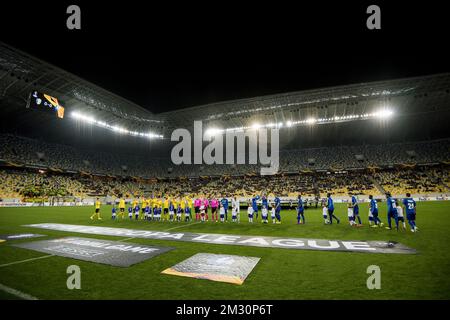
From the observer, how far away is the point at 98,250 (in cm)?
729

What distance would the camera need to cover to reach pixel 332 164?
44.7 m

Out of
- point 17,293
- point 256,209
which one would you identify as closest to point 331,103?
point 256,209

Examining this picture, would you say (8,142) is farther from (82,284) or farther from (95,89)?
(82,284)

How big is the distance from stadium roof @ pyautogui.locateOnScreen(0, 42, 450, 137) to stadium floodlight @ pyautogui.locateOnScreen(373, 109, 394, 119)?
3.44 feet

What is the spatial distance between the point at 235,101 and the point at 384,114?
25.2 meters

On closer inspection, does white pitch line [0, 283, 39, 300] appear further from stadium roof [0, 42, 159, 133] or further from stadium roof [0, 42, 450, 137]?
stadium roof [0, 42, 450, 137]

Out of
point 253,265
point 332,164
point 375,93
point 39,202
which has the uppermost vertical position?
point 375,93

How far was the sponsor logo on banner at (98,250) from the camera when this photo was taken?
6262mm

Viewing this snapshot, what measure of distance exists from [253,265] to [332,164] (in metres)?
44.4

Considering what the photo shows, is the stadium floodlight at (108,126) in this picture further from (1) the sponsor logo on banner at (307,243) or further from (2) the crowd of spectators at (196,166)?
(1) the sponsor logo on banner at (307,243)

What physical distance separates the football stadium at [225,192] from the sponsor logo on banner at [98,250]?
8cm

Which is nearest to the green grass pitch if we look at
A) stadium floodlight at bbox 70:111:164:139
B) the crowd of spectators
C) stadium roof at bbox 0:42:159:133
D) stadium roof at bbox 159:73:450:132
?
stadium roof at bbox 0:42:159:133

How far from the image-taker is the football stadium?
4.80 metres
